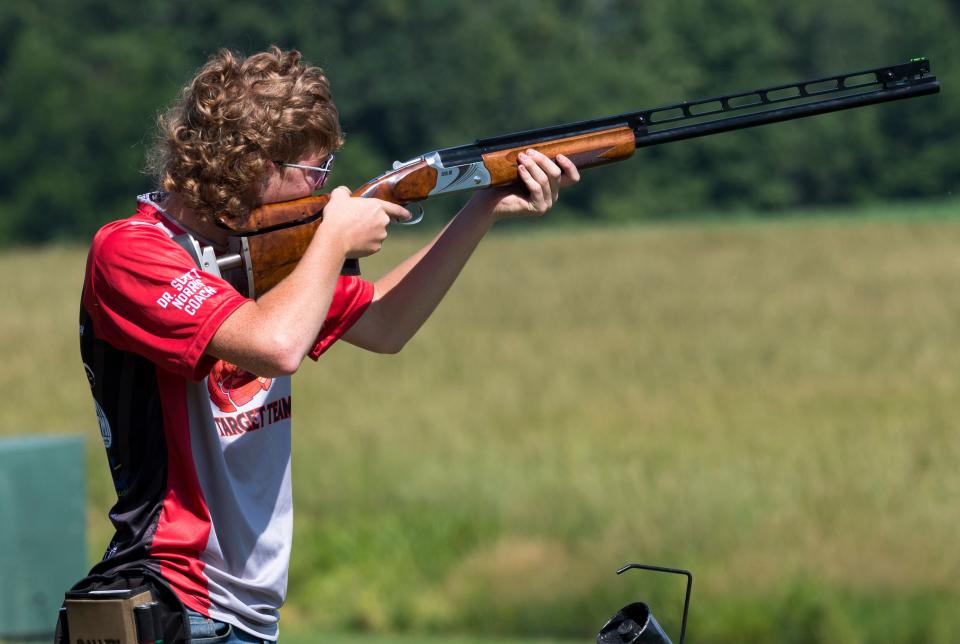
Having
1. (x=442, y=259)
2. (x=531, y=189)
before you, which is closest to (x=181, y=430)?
(x=442, y=259)

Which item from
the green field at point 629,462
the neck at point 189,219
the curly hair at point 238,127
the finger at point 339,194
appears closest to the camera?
the curly hair at point 238,127

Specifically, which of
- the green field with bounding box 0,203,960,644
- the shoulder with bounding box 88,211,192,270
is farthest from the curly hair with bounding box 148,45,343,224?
the green field with bounding box 0,203,960,644

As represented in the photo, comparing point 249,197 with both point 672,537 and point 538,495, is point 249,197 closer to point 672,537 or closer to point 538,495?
point 672,537

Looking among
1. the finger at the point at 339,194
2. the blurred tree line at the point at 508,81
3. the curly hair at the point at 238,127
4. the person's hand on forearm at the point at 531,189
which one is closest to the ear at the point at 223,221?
the curly hair at the point at 238,127

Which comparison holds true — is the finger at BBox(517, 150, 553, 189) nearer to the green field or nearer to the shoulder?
the shoulder

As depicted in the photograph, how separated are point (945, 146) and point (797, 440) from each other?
23945 millimetres

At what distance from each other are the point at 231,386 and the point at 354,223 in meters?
0.44

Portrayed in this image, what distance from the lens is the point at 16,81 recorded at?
62312 mm

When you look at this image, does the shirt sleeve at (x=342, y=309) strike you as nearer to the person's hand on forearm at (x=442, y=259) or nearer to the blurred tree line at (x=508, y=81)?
the person's hand on forearm at (x=442, y=259)

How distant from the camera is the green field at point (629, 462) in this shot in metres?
11.5

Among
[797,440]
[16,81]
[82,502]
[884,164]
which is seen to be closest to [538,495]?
[797,440]

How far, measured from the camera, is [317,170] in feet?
11.2

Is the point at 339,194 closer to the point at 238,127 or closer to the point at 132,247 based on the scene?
the point at 238,127

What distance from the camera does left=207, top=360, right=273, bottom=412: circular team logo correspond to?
338 centimetres
